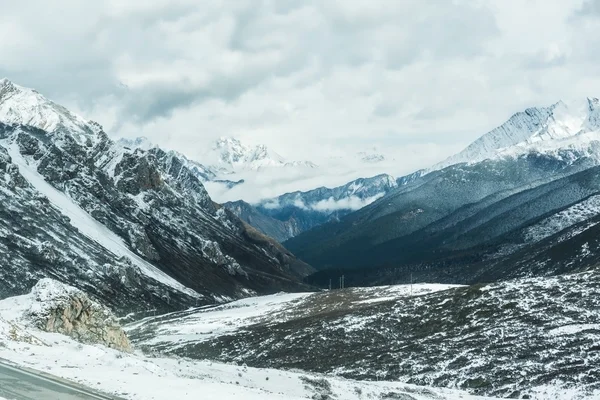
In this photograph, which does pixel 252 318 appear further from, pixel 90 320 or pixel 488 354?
pixel 90 320

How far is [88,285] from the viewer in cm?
19400

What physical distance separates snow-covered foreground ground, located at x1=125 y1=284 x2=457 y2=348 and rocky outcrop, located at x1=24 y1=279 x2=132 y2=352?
2524 inches

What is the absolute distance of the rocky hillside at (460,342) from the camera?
6300 centimetres

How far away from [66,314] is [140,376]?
18581mm

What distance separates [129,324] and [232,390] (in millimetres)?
144907

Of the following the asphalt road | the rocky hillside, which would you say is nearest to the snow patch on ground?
the asphalt road

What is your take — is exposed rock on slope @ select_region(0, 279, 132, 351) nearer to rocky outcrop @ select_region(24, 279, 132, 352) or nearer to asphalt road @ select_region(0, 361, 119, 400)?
rocky outcrop @ select_region(24, 279, 132, 352)

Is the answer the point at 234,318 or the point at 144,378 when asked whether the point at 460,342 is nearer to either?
the point at 144,378

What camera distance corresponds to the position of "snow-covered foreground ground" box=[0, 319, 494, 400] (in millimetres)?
29016

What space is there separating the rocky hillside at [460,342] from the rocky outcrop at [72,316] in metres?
33.6

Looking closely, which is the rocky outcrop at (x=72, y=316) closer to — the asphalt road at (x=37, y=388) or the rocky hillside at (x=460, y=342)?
the asphalt road at (x=37, y=388)

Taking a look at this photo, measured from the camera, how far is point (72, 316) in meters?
47.7

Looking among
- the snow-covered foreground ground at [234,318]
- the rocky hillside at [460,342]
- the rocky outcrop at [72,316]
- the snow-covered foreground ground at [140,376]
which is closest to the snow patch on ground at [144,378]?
the snow-covered foreground ground at [140,376]

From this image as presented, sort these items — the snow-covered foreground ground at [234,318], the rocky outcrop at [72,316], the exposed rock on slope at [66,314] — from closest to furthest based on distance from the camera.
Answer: the exposed rock on slope at [66,314]
the rocky outcrop at [72,316]
the snow-covered foreground ground at [234,318]
